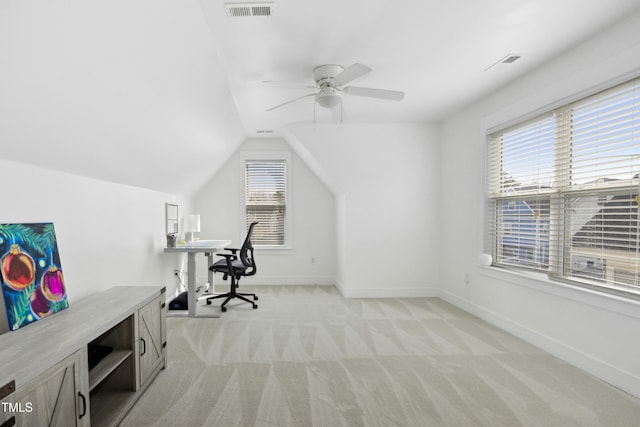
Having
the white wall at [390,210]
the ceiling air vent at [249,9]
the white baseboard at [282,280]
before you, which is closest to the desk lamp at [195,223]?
the white baseboard at [282,280]

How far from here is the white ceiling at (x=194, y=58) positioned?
146 cm

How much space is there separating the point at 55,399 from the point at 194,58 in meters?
2.19

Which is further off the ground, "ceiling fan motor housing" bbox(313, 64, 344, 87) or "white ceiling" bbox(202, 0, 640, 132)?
"white ceiling" bbox(202, 0, 640, 132)

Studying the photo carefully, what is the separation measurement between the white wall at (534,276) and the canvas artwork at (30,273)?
380 centimetres

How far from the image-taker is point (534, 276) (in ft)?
10.0

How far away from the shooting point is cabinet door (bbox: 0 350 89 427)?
3.76 ft

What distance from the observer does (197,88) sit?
268 cm

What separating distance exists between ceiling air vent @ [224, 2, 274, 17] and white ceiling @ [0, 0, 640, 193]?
2.3 inches

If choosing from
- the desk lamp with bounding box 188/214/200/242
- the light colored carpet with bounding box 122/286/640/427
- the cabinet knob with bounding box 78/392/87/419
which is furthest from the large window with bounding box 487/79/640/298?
the desk lamp with bounding box 188/214/200/242

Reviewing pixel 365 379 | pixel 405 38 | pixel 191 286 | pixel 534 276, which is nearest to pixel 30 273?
pixel 191 286

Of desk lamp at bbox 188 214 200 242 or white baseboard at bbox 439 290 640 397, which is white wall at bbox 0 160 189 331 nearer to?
→ desk lamp at bbox 188 214 200 242

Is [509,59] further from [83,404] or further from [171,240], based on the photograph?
[171,240]

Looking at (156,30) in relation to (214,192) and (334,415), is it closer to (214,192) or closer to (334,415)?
(334,415)

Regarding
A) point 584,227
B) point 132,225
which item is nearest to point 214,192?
point 132,225
